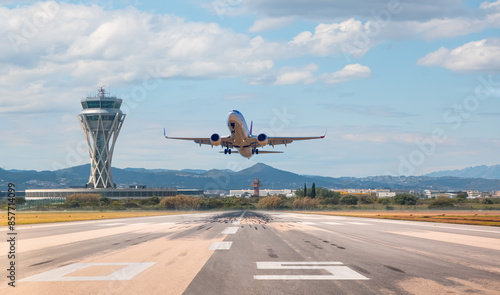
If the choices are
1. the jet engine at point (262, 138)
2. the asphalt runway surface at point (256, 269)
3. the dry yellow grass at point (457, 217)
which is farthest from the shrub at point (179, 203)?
the asphalt runway surface at point (256, 269)

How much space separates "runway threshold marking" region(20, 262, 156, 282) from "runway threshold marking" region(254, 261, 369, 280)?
3854 mm

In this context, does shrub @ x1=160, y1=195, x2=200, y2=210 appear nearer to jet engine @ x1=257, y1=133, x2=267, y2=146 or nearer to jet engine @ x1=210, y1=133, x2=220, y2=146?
jet engine @ x1=257, y1=133, x2=267, y2=146

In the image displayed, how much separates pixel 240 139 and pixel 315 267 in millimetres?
43224

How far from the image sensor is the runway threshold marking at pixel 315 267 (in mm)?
14781

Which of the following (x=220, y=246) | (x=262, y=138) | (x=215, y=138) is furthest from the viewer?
(x=262, y=138)

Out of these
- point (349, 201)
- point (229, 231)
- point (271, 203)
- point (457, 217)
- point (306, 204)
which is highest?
point (229, 231)

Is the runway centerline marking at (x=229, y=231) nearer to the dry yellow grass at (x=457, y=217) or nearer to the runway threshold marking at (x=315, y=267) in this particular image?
the runway threshold marking at (x=315, y=267)

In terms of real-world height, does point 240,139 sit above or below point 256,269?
above

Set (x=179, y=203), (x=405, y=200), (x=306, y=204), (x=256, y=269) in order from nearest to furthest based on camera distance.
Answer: (x=256, y=269), (x=405, y=200), (x=306, y=204), (x=179, y=203)

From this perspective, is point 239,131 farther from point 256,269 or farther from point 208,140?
point 256,269

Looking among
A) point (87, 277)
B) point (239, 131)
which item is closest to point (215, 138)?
point (239, 131)

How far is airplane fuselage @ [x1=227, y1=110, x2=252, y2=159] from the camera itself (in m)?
53.8

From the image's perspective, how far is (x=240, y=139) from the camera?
2357 inches

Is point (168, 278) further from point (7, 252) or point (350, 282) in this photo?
point (7, 252)
